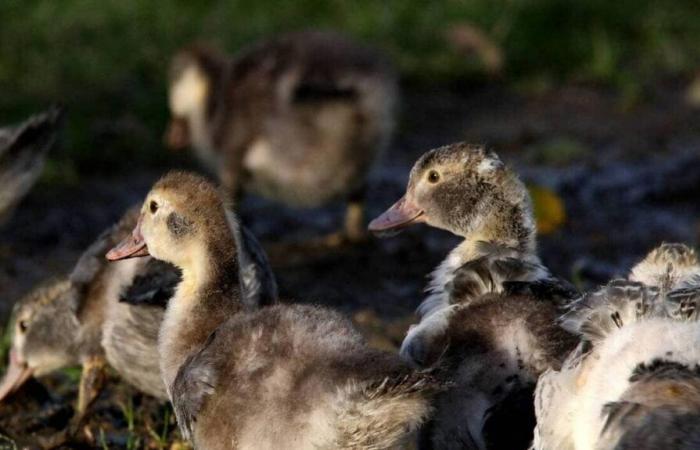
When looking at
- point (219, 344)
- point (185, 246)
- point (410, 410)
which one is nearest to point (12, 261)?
point (185, 246)

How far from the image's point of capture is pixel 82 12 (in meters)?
11.3

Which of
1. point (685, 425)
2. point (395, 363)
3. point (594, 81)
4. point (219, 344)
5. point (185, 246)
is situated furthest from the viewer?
point (594, 81)

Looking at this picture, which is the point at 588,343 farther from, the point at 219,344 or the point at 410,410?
the point at 219,344

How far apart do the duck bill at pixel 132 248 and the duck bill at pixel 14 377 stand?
113cm

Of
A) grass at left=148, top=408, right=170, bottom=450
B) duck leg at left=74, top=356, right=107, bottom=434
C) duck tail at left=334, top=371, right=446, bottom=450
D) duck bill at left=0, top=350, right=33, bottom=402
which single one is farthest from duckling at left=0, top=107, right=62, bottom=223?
duck tail at left=334, top=371, right=446, bottom=450

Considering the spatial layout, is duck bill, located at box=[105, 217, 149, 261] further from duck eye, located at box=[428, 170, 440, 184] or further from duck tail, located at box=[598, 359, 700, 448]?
duck tail, located at box=[598, 359, 700, 448]

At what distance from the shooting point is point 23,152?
7.16 meters

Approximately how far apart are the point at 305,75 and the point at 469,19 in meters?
3.59

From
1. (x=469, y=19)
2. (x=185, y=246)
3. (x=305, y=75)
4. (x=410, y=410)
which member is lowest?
(x=410, y=410)

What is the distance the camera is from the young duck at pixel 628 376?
3785mm

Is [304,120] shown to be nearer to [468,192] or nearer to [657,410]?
[468,192]

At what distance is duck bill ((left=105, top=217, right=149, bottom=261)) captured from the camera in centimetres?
518

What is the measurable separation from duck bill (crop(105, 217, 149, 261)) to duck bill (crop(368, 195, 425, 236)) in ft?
2.86

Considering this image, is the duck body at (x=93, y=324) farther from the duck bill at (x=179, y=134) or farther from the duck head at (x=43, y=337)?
the duck bill at (x=179, y=134)
